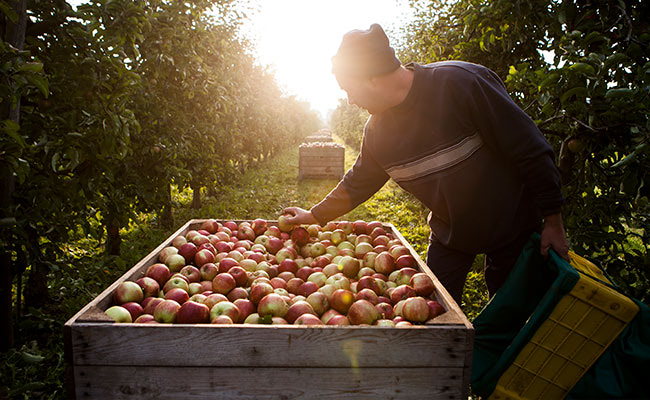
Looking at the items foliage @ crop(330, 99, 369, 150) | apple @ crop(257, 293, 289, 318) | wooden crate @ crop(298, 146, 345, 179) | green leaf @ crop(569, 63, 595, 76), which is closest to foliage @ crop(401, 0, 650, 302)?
green leaf @ crop(569, 63, 595, 76)

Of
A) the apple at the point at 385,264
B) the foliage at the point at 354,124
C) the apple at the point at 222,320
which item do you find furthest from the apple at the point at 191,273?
the foliage at the point at 354,124

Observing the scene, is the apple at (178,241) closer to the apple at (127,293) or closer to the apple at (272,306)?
the apple at (127,293)

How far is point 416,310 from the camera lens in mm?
2078

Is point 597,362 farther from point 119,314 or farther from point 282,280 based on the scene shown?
point 119,314

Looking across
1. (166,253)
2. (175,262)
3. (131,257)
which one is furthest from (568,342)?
(131,257)

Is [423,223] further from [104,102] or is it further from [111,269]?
[104,102]

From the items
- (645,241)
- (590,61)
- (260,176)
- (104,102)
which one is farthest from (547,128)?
(260,176)

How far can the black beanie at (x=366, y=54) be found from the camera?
2.34 metres

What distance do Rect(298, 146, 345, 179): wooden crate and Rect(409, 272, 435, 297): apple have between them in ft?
37.0

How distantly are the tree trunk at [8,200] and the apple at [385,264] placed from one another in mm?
2487

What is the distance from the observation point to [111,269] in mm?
5223

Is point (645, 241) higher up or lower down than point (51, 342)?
higher up

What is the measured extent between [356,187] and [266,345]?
1.74 meters

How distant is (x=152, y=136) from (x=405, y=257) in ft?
13.6
